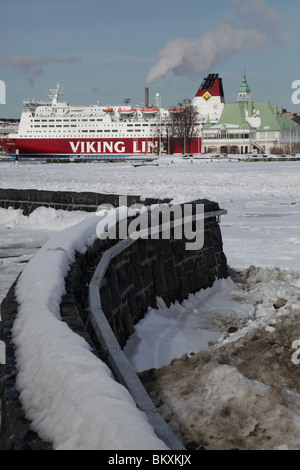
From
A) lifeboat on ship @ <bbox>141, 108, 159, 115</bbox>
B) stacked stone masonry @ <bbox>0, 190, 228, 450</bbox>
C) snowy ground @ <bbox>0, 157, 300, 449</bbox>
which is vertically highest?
lifeboat on ship @ <bbox>141, 108, 159, 115</bbox>

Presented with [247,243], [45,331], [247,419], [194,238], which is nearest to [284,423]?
[247,419]

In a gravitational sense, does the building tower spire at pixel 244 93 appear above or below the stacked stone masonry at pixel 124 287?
above

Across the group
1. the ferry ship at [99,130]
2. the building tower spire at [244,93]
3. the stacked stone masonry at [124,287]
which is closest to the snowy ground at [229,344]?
the stacked stone masonry at [124,287]

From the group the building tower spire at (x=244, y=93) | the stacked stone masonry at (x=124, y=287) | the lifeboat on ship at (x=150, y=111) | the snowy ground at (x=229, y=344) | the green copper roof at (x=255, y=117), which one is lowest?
the snowy ground at (x=229, y=344)

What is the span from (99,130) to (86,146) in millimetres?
3728

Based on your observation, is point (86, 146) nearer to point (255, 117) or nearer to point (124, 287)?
point (255, 117)

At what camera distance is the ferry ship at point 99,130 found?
107938 millimetres

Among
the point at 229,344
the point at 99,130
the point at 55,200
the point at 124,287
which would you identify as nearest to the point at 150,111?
the point at 99,130

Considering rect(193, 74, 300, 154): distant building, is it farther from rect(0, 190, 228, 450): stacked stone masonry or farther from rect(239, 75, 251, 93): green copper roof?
rect(0, 190, 228, 450): stacked stone masonry

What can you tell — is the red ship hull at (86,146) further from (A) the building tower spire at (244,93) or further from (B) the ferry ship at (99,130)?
(A) the building tower spire at (244,93)

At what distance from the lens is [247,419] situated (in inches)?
172

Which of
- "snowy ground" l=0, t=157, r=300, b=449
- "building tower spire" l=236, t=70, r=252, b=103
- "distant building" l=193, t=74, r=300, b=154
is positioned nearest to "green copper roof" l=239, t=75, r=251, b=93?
"building tower spire" l=236, t=70, r=252, b=103

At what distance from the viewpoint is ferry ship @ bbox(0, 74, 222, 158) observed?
10794cm
